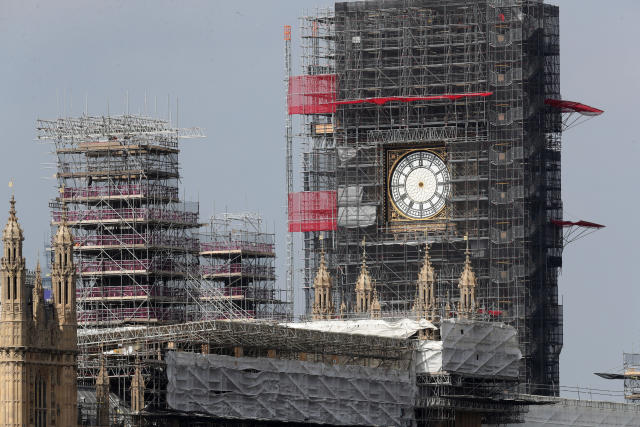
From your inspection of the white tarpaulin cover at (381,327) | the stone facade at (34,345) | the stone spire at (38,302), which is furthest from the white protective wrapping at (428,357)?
the stone spire at (38,302)

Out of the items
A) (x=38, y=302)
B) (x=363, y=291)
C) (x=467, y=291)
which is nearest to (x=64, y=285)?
→ (x=38, y=302)

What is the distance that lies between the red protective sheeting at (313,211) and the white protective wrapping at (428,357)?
119 ft

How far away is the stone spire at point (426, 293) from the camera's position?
16599 centimetres

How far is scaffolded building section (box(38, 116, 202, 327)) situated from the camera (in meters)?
181

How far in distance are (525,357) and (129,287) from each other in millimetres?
33505

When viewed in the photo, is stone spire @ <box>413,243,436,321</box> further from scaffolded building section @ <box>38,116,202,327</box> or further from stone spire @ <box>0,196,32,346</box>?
stone spire @ <box>0,196,32,346</box>

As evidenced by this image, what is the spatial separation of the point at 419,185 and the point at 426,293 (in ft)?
66.9

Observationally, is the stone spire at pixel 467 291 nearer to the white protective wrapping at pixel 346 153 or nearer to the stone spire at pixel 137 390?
the white protective wrapping at pixel 346 153

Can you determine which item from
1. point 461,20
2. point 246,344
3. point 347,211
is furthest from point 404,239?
point 246,344

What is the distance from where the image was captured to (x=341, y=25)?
191750 millimetres

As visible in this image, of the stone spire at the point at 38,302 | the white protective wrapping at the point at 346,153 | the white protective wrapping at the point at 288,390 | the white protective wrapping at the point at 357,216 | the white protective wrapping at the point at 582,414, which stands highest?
the white protective wrapping at the point at 346,153

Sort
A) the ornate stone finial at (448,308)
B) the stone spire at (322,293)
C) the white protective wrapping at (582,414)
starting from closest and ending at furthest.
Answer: the ornate stone finial at (448,308) → the stone spire at (322,293) → the white protective wrapping at (582,414)

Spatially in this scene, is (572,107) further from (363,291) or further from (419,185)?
(363,291)

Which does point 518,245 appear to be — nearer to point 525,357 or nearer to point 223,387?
point 525,357
